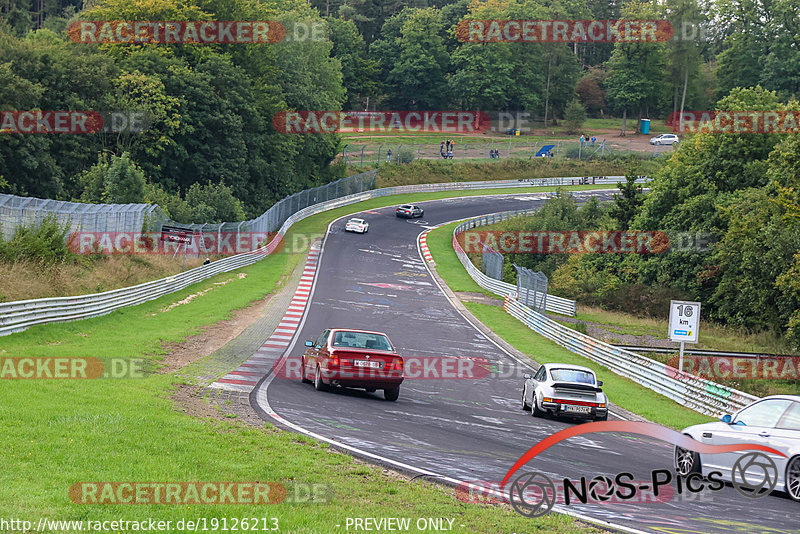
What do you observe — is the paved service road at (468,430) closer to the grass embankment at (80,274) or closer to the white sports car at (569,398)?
the white sports car at (569,398)

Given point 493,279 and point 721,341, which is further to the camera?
point 493,279

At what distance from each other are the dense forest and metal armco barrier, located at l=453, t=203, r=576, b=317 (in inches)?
684

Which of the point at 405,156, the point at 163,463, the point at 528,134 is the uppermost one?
the point at 528,134

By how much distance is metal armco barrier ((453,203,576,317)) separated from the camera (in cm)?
4369

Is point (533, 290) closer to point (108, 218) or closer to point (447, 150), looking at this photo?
point (108, 218)

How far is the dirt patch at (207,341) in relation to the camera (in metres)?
22.6

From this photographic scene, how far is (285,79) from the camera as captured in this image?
84812 mm

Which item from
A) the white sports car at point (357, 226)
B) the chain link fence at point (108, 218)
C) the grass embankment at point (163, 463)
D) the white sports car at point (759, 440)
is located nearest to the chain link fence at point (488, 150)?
the white sports car at point (357, 226)

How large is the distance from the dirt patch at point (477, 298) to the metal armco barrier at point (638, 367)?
747 millimetres

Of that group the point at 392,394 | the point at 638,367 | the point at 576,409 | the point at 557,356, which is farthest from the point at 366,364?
the point at 557,356

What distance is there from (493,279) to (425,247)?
13.5 metres

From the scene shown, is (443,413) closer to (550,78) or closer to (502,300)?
(502,300)

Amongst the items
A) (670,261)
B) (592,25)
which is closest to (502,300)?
(670,261)

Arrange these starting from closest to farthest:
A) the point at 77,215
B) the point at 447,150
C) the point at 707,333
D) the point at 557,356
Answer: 1. the point at 557,356
2. the point at 77,215
3. the point at 707,333
4. the point at 447,150
